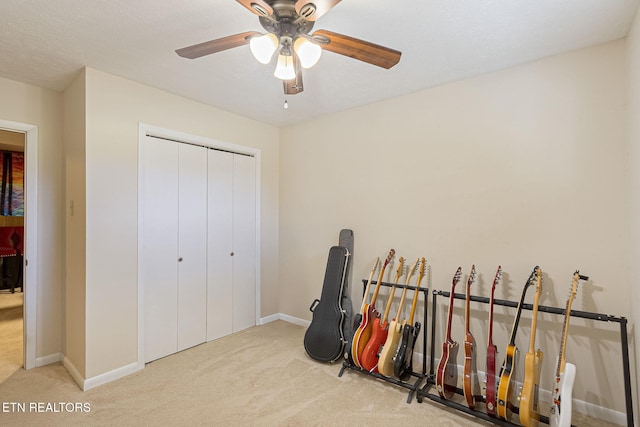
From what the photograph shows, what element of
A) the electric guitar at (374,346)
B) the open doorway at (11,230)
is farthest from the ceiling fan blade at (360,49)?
the open doorway at (11,230)

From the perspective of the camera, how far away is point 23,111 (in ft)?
8.66

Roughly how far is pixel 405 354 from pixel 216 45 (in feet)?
7.84

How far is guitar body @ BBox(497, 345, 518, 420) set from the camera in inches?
72.2

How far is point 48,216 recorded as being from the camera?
2785mm

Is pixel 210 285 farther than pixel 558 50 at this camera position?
Yes

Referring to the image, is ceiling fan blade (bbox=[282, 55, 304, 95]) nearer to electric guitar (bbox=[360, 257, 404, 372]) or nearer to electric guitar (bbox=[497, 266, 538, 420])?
electric guitar (bbox=[360, 257, 404, 372])

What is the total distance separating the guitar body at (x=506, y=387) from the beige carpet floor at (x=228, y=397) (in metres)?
0.23

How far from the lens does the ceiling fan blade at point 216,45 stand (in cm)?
147

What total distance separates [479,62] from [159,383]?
3.44 m

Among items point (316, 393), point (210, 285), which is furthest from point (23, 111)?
point (316, 393)

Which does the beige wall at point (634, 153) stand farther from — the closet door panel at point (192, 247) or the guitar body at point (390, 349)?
the closet door panel at point (192, 247)

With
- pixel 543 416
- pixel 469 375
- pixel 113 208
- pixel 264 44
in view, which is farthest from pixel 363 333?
pixel 113 208

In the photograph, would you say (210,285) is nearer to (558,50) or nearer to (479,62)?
(479,62)

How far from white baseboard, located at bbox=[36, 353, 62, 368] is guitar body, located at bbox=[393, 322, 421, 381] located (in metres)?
2.98
